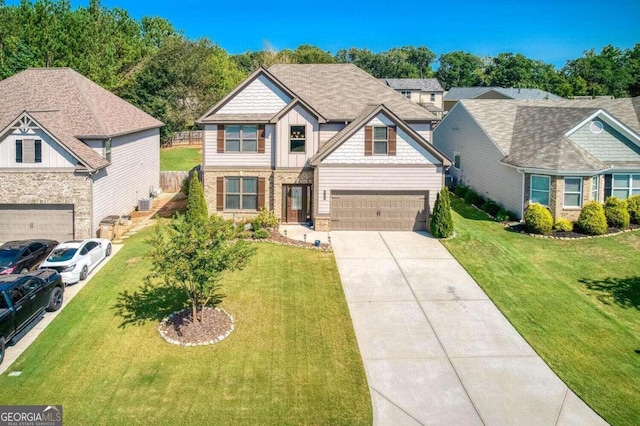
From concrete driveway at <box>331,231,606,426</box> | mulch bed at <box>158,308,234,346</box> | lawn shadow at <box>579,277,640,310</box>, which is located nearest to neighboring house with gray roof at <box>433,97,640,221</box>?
lawn shadow at <box>579,277,640,310</box>

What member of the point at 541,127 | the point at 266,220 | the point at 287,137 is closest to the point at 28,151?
the point at 266,220

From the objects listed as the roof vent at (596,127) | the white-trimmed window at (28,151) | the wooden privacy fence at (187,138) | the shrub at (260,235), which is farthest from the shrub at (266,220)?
the wooden privacy fence at (187,138)

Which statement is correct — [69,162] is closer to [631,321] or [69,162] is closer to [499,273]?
[499,273]

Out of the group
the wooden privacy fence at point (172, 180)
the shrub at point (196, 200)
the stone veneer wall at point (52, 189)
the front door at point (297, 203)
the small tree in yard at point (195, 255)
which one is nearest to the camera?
the small tree in yard at point (195, 255)

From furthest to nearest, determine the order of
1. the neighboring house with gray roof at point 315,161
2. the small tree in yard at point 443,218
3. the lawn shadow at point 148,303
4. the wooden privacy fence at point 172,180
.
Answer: the wooden privacy fence at point 172,180 → the neighboring house with gray roof at point 315,161 → the small tree in yard at point 443,218 → the lawn shadow at point 148,303

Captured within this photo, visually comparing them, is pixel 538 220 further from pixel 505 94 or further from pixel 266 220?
pixel 505 94

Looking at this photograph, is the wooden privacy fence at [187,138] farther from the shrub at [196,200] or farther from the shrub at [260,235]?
the shrub at [260,235]

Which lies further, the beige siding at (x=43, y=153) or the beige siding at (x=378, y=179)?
the beige siding at (x=378, y=179)

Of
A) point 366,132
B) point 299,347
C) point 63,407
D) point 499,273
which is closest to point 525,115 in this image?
point 366,132

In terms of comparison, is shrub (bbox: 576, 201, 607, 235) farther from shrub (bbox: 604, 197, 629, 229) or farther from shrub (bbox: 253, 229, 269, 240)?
shrub (bbox: 253, 229, 269, 240)
